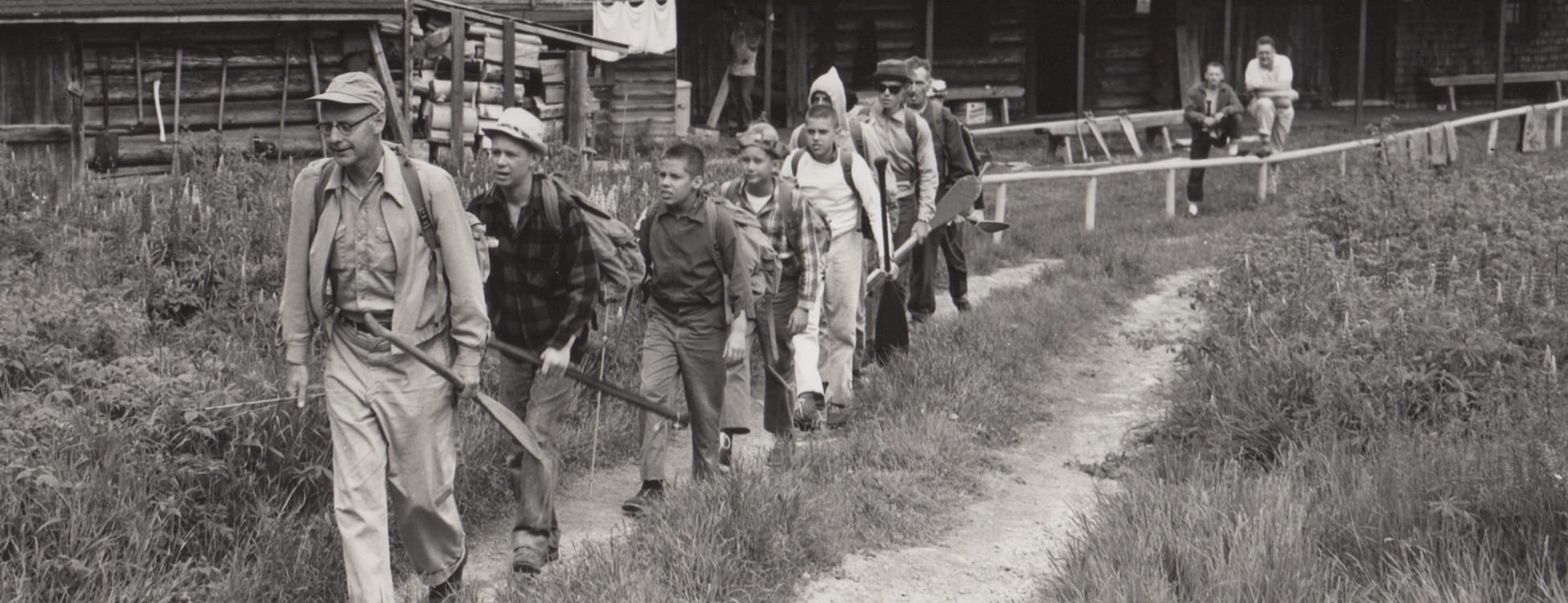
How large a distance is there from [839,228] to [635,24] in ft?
44.0

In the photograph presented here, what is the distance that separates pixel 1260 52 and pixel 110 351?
574 inches

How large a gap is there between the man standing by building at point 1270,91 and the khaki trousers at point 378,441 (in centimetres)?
1505

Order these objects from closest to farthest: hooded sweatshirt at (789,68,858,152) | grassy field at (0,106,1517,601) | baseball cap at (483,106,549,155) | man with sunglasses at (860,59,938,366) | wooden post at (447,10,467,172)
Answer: grassy field at (0,106,1517,601) → baseball cap at (483,106,549,155) → hooded sweatshirt at (789,68,858,152) → man with sunglasses at (860,59,938,366) → wooden post at (447,10,467,172)

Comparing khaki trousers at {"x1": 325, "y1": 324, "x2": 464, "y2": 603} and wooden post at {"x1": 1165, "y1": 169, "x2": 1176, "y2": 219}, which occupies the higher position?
wooden post at {"x1": 1165, "y1": 169, "x2": 1176, "y2": 219}

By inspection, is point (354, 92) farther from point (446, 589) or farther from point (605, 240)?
point (446, 589)

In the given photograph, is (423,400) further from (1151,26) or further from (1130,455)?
(1151,26)

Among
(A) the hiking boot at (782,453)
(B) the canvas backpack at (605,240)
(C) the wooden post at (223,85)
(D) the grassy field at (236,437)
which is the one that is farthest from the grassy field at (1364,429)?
(C) the wooden post at (223,85)

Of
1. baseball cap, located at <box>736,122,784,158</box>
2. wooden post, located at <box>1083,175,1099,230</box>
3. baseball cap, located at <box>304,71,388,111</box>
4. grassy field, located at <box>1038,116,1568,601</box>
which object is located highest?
baseball cap, located at <box>304,71,388,111</box>

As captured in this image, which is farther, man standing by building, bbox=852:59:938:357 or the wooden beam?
the wooden beam

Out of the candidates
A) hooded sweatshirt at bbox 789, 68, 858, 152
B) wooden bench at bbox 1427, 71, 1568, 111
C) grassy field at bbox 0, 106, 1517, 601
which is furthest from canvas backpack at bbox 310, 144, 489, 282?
wooden bench at bbox 1427, 71, 1568, 111

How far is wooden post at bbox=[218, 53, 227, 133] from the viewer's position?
16.6 m

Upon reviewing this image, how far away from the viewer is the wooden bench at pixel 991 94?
2500 centimetres

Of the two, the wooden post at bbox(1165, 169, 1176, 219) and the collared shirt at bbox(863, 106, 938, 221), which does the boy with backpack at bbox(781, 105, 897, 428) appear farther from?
the wooden post at bbox(1165, 169, 1176, 219)

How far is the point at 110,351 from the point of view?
7.72 metres
